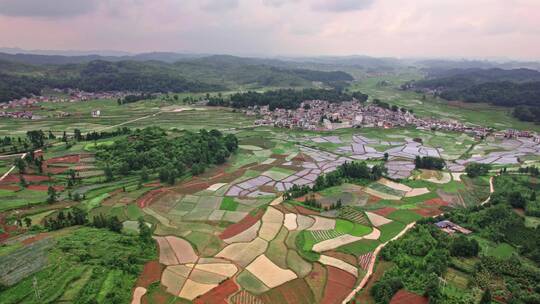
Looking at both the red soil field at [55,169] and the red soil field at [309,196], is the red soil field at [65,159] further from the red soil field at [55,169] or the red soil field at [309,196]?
the red soil field at [309,196]

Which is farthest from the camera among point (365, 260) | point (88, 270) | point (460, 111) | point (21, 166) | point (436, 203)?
point (460, 111)

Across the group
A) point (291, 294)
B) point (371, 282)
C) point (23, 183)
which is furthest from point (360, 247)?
point (23, 183)

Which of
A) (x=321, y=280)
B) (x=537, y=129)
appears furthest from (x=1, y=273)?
(x=537, y=129)

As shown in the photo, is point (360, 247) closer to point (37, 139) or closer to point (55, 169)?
point (55, 169)

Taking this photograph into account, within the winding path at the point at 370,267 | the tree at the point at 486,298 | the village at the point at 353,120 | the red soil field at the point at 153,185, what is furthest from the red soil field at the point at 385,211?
the village at the point at 353,120

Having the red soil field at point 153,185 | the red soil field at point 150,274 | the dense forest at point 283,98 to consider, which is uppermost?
the dense forest at point 283,98

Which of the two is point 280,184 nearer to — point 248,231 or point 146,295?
point 248,231
